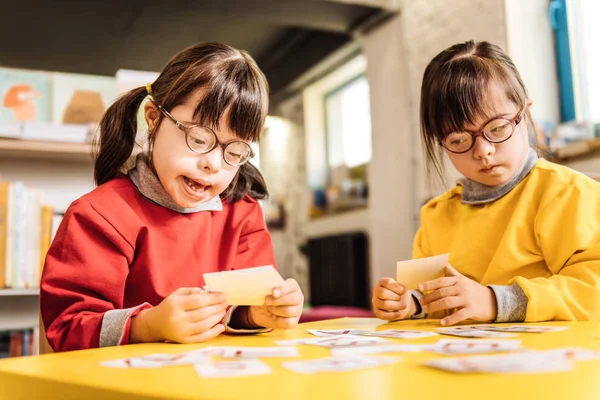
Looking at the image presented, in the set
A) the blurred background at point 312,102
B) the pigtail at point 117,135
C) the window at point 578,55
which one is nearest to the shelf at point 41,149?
the blurred background at point 312,102

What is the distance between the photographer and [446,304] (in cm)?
90

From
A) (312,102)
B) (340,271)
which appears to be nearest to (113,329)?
(340,271)

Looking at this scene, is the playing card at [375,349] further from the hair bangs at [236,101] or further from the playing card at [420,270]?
the hair bangs at [236,101]

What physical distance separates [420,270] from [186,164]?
0.44 metres

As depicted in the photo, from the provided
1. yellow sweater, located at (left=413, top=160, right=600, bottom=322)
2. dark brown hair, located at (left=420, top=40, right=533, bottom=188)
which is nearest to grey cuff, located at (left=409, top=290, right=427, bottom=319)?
yellow sweater, located at (left=413, top=160, right=600, bottom=322)

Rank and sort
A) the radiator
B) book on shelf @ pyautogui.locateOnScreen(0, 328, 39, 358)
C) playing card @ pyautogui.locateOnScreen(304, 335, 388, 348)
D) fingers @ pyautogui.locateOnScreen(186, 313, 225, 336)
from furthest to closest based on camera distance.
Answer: the radiator
book on shelf @ pyautogui.locateOnScreen(0, 328, 39, 358)
fingers @ pyautogui.locateOnScreen(186, 313, 225, 336)
playing card @ pyautogui.locateOnScreen(304, 335, 388, 348)

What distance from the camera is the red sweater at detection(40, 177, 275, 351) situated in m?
0.84

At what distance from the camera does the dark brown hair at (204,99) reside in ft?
3.30

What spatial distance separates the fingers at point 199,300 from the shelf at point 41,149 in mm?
1404

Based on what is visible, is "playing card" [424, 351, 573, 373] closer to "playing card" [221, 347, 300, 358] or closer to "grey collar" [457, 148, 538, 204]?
"playing card" [221, 347, 300, 358]

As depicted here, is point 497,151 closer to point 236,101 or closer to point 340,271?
point 236,101

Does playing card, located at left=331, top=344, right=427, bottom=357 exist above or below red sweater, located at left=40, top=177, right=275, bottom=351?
below

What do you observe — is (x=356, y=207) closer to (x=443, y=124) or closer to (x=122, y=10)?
(x=122, y=10)

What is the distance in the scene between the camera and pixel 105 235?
914 mm
